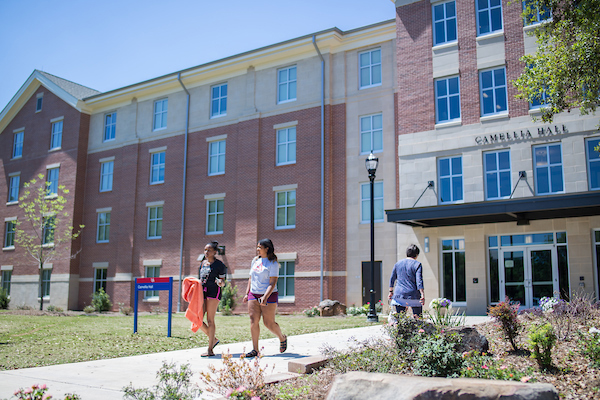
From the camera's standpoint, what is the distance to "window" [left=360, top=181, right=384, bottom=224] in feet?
79.3

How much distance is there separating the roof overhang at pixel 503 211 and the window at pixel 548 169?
1.05 m

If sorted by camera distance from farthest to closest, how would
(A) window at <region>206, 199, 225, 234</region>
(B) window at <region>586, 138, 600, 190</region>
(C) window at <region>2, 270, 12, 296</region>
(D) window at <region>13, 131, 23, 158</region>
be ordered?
(D) window at <region>13, 131, 23, 158</region> → (C) window at <region>2, 270, 12, 296</region> → (A) window at <region>206, 199, 225, 234</region> → (B) window at <region>586, 138, 600, 190</region>

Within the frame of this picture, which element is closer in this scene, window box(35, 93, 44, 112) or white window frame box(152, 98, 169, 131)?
white window frame box(152, 98, 169, 131)

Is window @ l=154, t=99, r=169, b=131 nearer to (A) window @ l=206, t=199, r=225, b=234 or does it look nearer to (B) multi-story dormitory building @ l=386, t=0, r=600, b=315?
(A) window @ l=206, t=199, r=225, b=234

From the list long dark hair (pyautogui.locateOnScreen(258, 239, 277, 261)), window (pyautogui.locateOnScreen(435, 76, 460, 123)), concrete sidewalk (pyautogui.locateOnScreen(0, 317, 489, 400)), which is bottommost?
concrete sidewalk (pyautogui.locateOnScreen(0, 317, 489, 400))

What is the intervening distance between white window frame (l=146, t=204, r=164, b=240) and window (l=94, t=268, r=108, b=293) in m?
4.20

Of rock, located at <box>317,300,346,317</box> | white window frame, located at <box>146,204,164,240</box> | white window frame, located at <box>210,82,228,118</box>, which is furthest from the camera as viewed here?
white window frame, located at <box>146,204,164,240</box>

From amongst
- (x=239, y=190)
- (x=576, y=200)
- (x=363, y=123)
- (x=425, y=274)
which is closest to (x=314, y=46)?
(x=363, y=123)

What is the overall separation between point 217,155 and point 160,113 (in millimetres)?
5548

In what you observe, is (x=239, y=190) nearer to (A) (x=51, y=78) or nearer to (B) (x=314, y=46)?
(B) (x=314, y=46)

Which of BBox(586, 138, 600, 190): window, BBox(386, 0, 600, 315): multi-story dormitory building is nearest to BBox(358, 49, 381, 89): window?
BBox(386, 0, 600, 315): multi-story dormitory building

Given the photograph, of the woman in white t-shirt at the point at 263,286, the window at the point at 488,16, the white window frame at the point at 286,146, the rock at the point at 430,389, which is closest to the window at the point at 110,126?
the white window frame at the point at 286,146

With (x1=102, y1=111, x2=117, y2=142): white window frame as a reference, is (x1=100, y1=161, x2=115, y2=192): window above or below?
below

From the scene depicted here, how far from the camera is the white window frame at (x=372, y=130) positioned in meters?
24.8
